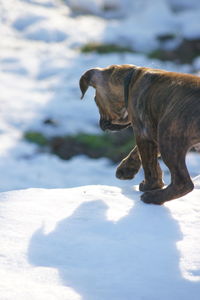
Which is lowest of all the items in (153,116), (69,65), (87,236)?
(69,65)

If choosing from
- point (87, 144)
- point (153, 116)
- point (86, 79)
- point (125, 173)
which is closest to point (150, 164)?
→ point (153, 116)

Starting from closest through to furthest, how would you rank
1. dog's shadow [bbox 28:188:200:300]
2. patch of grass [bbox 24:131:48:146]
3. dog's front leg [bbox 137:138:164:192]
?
dog's shadow [bbox 28:188:200:300] → dog's front leg [bbox 137:138:164:192] → patch of grass [bbox 24:131:48:146]

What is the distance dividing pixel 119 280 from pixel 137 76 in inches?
91.0

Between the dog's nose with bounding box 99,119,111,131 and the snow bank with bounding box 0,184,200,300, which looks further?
the dog's nose with bounding box 99,119,111,131

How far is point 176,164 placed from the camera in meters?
4.47

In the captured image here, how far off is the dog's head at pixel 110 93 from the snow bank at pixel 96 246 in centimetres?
100

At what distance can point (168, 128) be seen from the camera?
442 centimetres

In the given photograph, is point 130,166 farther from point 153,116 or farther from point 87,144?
point 87,144

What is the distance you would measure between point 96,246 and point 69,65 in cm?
1005

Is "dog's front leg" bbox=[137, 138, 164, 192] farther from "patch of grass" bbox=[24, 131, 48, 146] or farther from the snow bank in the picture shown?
"patch of grass" bbox=[24, 131, 48, 146]

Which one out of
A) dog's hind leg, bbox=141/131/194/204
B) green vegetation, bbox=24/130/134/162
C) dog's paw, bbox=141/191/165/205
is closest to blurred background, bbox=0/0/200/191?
green vegetation, bbox=24/130/134/162

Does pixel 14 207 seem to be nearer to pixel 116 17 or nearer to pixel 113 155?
pixel 113 155

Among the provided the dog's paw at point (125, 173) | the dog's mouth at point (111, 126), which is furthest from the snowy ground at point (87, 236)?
the dog's mouth at point (111, 126)

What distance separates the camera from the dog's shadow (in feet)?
10.7
